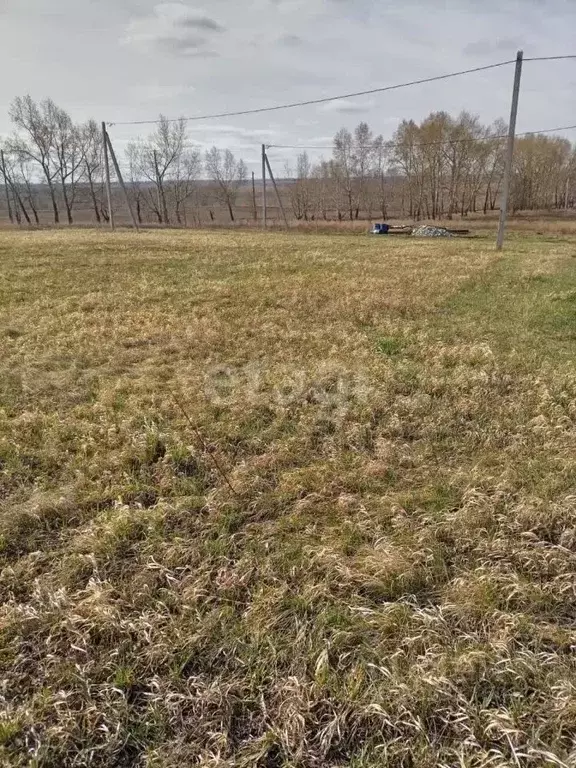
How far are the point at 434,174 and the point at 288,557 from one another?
198 feet

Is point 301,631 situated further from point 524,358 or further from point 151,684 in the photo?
point 524,358

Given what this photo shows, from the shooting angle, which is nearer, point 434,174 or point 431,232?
point 431,232

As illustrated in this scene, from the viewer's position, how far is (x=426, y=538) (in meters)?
2.95

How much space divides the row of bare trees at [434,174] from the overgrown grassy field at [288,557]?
169ft

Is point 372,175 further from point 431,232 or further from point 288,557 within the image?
point 288,557

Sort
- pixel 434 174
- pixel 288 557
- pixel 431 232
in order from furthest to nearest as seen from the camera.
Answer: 1. pixel 434 174
2. pixel 431 232
3. pixel 288 557

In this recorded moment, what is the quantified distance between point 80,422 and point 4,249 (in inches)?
745

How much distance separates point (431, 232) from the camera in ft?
100

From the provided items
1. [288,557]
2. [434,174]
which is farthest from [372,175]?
[288,557]

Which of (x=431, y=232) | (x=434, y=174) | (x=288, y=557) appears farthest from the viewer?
Result: (x=434, y=174)

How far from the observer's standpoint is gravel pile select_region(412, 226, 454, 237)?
30.1 meters

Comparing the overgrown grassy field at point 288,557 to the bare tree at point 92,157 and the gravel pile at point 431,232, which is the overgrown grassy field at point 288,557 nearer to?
the gravel pile at point 431,232

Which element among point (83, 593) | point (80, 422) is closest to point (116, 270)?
point (80, 422)

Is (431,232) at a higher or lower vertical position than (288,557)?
higher
